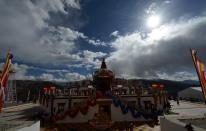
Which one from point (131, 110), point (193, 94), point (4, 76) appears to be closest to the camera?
point (4, 76)

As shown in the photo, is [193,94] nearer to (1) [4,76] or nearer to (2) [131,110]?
(2) [131,110]

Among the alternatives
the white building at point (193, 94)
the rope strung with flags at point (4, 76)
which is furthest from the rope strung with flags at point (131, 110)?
the white building at point (193, 94)

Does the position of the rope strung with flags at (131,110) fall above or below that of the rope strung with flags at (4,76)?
below

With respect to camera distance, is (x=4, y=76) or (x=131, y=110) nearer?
(x=4, y=76)

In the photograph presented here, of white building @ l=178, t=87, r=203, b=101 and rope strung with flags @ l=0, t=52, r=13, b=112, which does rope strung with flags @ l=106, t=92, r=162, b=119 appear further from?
white building @ l=178, t=87, r=203, b=101

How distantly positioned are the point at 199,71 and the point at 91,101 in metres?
27.4

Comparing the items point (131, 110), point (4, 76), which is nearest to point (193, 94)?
point (131, 110)

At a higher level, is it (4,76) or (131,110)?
(4,76)

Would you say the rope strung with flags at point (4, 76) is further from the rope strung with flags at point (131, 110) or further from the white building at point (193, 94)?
the white building at point (193, 94)

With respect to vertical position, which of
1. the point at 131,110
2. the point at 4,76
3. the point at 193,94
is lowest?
the point at 131,110

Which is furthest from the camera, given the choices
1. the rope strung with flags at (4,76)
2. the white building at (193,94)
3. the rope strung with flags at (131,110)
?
the white building at (193,94)

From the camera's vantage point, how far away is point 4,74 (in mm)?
10703

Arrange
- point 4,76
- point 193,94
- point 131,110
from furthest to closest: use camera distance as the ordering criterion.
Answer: point 193,94, point 131,110, point 4,76

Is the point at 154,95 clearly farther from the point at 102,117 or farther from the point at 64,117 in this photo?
the point at 64,117
